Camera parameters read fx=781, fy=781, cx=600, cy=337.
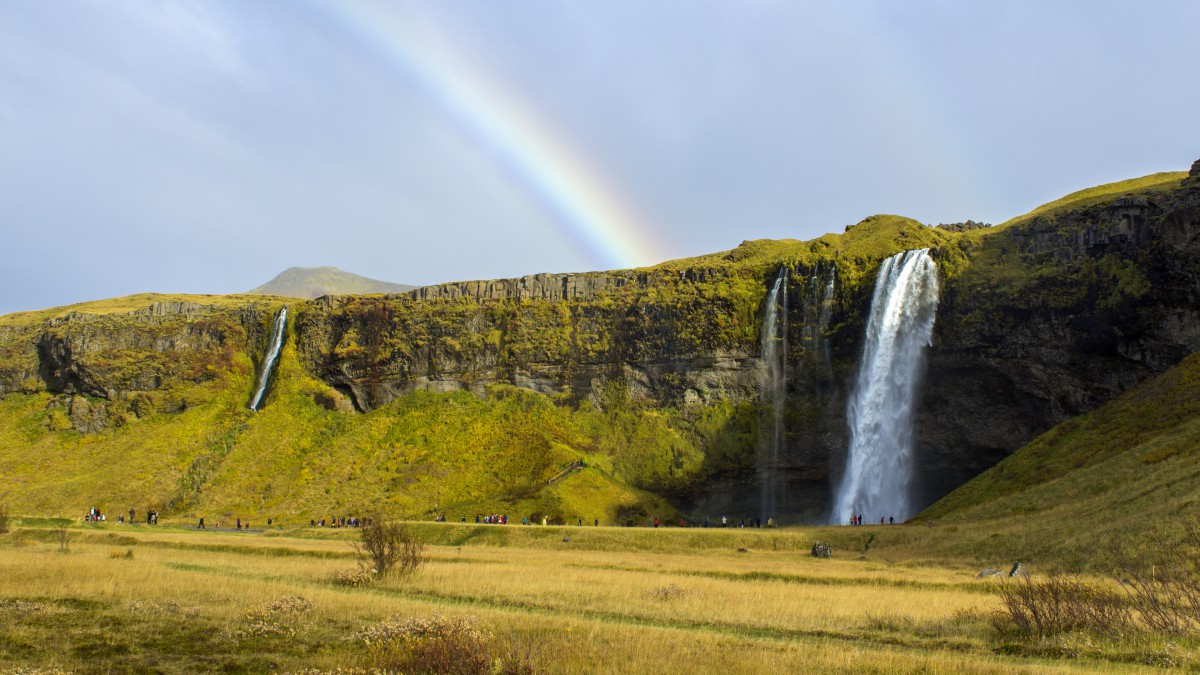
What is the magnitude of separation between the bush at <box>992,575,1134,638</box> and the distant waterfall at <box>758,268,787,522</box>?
63.4 metres

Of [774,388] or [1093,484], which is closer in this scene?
[1093,484]

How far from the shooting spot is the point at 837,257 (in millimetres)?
82375

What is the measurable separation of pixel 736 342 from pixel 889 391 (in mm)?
18371

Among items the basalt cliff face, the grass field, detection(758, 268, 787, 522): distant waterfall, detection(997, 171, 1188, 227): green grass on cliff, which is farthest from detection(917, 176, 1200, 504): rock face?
the grass field

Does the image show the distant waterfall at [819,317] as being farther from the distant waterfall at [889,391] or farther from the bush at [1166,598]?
the bush at [1166,598]

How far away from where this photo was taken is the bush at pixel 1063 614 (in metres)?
15.0

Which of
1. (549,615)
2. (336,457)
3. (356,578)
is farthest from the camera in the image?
(336,457)

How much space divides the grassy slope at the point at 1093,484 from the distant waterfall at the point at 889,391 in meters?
13.0

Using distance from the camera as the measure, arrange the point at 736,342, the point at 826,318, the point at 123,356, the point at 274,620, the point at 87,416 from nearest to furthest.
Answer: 1. the point at 274,620
2. the point at 826,318
3. the point at 736,342
4. the point at 87,416
5. the point at 123,356

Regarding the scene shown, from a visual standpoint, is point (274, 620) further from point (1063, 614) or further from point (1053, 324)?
point (1053, 324)

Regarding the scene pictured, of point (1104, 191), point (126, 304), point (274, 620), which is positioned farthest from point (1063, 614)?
point (126, 304)

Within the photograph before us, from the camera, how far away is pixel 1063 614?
1556 centimetres

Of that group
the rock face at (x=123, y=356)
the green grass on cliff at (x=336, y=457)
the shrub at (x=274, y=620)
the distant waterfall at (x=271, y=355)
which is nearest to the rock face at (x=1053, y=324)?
the green grass on cliff at (x=336, y=457)

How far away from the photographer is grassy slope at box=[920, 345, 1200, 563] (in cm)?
3059
